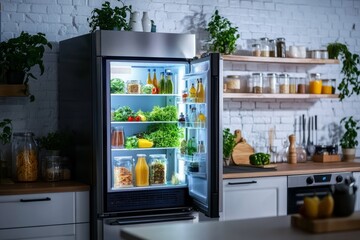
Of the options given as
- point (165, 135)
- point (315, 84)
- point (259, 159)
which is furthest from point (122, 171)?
point (315, 84)

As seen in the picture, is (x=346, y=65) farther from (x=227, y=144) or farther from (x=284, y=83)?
(x=227, y=144)

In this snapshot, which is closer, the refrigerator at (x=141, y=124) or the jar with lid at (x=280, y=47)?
the refrigerator at (x=141, y=124)

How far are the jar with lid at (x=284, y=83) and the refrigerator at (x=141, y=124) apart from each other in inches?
48.9

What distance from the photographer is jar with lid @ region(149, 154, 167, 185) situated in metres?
5.20

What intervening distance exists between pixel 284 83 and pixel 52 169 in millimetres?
2383

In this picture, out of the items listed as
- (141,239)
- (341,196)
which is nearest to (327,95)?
(341,196)

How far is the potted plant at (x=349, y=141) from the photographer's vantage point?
6.35 metres

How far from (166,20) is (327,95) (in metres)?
1.74

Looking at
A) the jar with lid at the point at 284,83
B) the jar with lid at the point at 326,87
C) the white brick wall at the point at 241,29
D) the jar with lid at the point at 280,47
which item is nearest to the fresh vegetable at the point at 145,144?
the white brick wall at the point at 241,29

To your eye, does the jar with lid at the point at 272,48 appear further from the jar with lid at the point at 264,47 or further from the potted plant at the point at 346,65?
the potted plant at the point at 346,65

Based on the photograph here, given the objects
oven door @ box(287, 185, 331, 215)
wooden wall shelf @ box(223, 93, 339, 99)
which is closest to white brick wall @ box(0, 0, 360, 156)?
wooden wall shelf @ box(223, 93, 339, 99)

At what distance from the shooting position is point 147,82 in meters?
5.33

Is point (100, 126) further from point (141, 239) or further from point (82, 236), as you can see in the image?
point (141, 239)

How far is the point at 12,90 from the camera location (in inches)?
196
